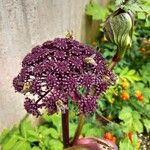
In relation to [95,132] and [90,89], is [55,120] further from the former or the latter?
[90,89]

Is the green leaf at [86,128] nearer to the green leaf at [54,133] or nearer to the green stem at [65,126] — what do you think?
the green leaf at [54,133]

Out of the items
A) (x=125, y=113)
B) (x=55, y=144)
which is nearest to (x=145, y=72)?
(x=125, y=113)

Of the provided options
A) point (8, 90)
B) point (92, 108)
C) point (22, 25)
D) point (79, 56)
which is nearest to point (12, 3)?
point (22, 25)

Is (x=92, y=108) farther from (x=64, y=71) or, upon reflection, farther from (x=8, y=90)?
(x=8, y=90)

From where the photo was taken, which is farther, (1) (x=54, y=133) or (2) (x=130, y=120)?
(2) (x=130, y=120)

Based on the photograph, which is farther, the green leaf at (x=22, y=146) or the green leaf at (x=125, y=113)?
the green leaf at (x=125, y=113)

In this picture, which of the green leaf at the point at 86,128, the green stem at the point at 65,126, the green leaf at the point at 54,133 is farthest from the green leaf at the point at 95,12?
the green stem at the point at 65,126
